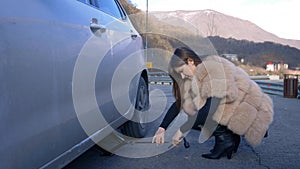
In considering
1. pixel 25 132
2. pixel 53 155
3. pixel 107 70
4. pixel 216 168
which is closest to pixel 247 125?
pixel 216 168

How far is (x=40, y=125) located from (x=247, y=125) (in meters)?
2.28

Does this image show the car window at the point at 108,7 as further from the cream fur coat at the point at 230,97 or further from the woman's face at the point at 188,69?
the cream fur coat at the point at 230,97

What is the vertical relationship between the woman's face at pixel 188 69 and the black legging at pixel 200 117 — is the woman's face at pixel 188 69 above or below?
above

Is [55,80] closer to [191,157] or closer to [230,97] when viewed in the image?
[230,97]

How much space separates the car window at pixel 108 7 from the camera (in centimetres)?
326

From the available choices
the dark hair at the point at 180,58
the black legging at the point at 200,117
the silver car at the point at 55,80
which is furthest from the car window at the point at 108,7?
the black legging at the point at 200,117

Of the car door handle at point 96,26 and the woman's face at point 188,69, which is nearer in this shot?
the car door handle at point 96,26

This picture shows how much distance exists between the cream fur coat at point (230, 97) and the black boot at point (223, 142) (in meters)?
0.11

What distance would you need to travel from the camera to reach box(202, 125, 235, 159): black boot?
3.55m

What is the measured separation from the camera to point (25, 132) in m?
1.65

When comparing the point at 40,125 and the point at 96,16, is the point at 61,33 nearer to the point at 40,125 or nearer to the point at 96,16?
the point at 40,125

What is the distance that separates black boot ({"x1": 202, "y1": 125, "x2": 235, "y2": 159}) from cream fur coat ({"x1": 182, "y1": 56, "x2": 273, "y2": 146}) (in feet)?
0.35

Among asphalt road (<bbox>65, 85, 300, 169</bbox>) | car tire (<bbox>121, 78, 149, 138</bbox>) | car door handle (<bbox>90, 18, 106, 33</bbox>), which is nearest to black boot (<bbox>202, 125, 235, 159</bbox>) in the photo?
asphalt road (<bbox>65, 85, 300, 169</bbox>)

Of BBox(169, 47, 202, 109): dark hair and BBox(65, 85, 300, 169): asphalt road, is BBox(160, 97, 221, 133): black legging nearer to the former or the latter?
BBox(169, 47, 202, 109): dark hair
